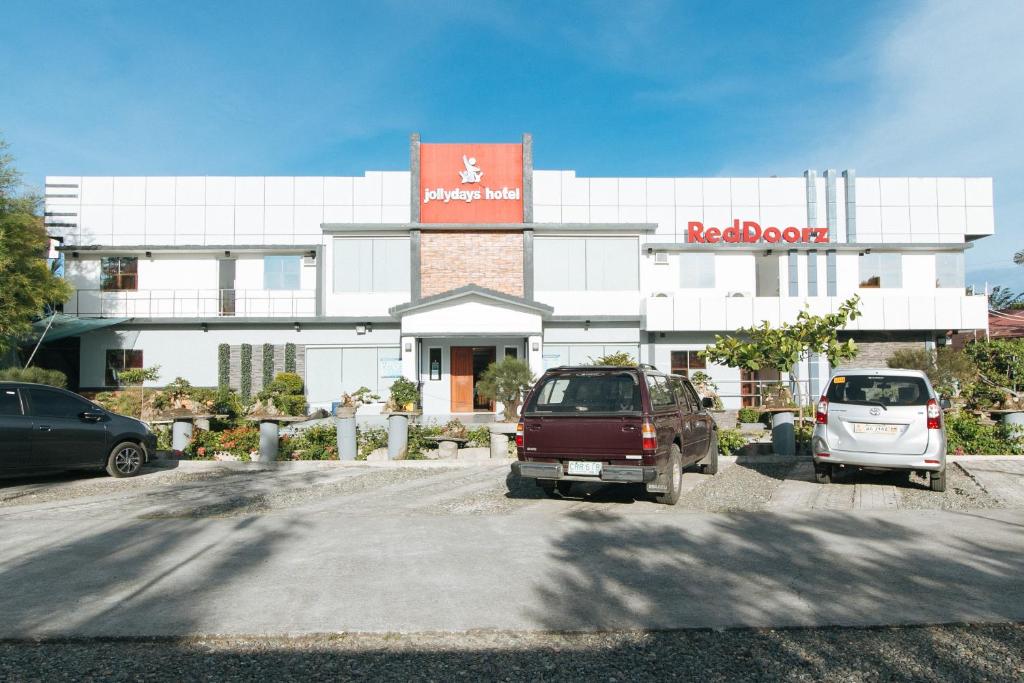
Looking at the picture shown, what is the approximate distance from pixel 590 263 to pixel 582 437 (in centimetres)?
1721

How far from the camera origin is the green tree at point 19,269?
1864 cm

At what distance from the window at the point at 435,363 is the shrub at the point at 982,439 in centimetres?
1550

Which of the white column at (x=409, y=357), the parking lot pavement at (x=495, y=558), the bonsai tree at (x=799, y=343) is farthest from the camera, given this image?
the white column at (x=409, y=357)

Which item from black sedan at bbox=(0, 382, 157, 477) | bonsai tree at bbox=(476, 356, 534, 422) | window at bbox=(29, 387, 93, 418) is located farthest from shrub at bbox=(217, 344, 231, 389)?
window at bbox=(29, 387, 93, 418)

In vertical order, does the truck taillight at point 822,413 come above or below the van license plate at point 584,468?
above

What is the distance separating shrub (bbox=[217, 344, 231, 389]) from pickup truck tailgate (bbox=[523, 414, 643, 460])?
18.4m

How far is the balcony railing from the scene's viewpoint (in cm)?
2486

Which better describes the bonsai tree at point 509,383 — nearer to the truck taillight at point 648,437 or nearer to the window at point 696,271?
the window at point 696,271

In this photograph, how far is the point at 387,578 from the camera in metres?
5.79

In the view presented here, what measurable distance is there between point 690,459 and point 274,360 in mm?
18056

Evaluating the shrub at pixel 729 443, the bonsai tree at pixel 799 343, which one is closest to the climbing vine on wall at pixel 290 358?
the bonsai tree at pixel 799 343

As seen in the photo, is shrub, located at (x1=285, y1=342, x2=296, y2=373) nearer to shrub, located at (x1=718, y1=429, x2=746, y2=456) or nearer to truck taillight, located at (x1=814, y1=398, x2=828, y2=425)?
shrub, located at (x1=718, y1=429, x2=746, y2=456)

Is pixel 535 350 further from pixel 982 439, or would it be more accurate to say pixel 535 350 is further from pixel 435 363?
pixel 982 439

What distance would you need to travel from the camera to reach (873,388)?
10031 millimetres
